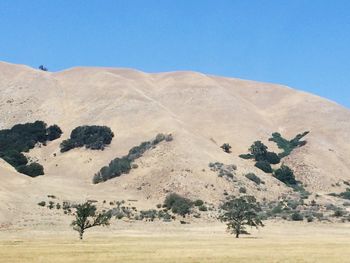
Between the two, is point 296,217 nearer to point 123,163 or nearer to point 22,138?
point 123,163

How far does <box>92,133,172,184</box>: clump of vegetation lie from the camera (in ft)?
361

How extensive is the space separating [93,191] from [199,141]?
30950 millimetres

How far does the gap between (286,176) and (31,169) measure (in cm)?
4937

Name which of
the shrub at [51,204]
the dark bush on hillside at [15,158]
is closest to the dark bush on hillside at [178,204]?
the shrub at [51,204]

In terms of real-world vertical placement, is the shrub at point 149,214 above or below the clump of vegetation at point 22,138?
below

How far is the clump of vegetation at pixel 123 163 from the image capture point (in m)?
110

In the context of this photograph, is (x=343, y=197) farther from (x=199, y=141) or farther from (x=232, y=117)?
(x=232, y=117)

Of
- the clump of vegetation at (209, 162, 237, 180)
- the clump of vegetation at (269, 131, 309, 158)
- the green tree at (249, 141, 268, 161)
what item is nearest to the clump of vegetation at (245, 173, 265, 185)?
the clump of vegetation at (209, 162, 237, 180)

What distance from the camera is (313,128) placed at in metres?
154

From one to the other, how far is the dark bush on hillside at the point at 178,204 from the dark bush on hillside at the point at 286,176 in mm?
29612

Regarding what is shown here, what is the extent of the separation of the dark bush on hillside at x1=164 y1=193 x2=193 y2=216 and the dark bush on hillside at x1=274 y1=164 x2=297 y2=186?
29612 mm

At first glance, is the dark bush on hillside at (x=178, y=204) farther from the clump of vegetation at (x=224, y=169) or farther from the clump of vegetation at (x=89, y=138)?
the clump of vegetation at (x=89, y=138)

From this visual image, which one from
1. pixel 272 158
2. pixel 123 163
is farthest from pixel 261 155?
pixel 123 163

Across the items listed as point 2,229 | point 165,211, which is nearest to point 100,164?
point 165,211
